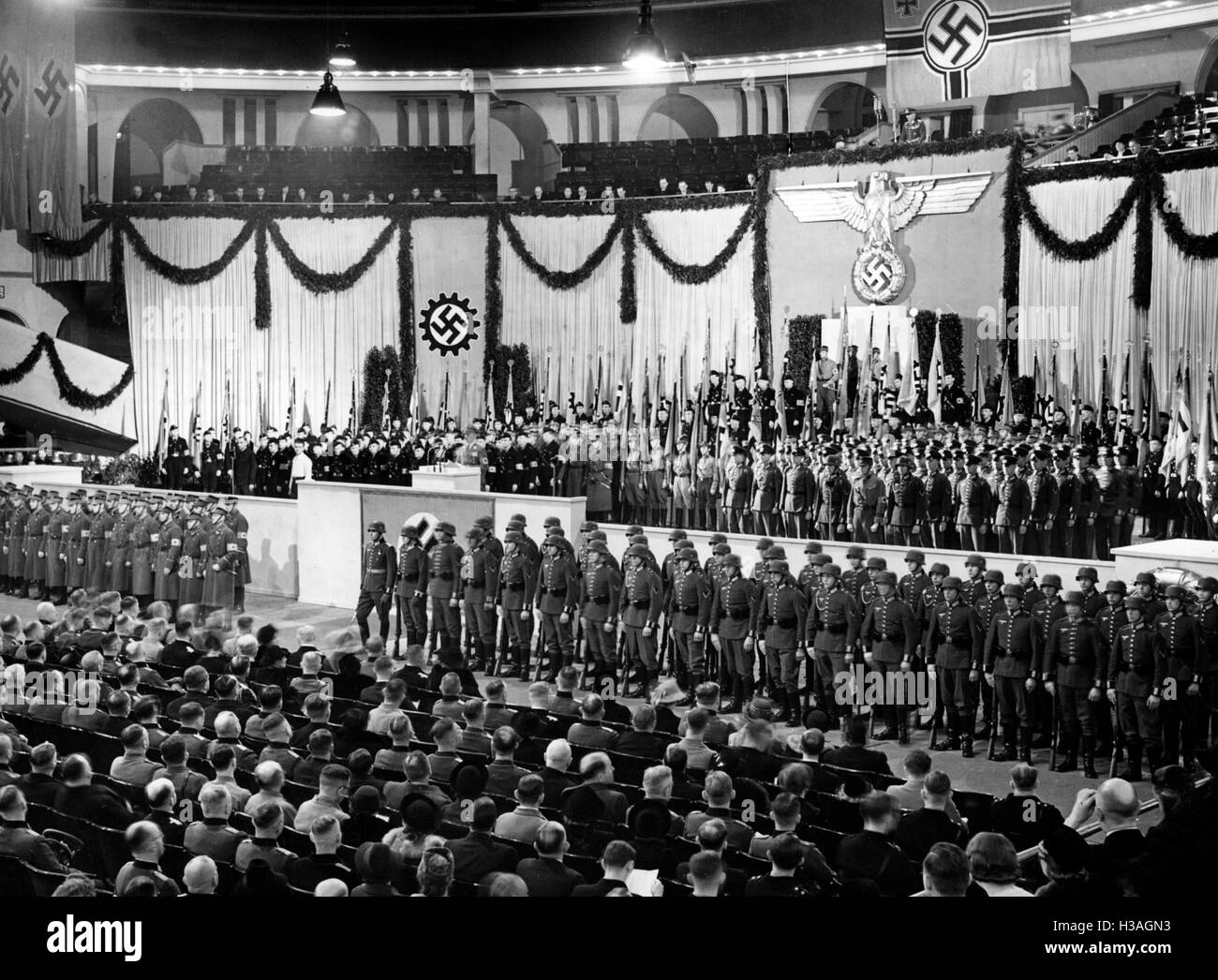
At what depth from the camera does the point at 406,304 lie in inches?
965

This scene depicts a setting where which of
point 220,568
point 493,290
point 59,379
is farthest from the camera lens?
point 59,379

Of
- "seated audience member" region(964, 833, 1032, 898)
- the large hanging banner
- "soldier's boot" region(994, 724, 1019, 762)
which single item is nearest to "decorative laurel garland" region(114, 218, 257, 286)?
the large hanging banner

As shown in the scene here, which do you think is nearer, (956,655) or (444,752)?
(444,752)

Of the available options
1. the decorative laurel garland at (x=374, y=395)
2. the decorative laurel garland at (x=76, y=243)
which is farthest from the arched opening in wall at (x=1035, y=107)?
the decorative laurel garland at (x=76, y=243)

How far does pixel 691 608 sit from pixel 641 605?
52cm

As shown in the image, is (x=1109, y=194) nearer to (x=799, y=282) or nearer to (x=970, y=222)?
(x=970, y=222)

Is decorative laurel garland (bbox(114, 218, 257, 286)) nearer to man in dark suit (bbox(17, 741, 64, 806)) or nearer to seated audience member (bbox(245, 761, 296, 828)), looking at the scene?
man in dark suit (bbox(17, 741, 64, 806))

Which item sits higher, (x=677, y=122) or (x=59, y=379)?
(x=677, y=122)

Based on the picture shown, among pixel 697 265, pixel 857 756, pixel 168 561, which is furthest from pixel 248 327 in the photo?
pixel 857 756

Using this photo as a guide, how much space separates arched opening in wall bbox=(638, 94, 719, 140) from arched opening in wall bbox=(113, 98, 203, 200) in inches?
387

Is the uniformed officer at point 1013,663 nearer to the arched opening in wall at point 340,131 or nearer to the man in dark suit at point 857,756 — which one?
the man in dark suit at point 857,756

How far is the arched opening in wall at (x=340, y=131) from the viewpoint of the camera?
30.5 m

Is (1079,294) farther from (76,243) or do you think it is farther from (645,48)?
(76,243)

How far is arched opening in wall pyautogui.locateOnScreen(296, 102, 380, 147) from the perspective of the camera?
100ft
